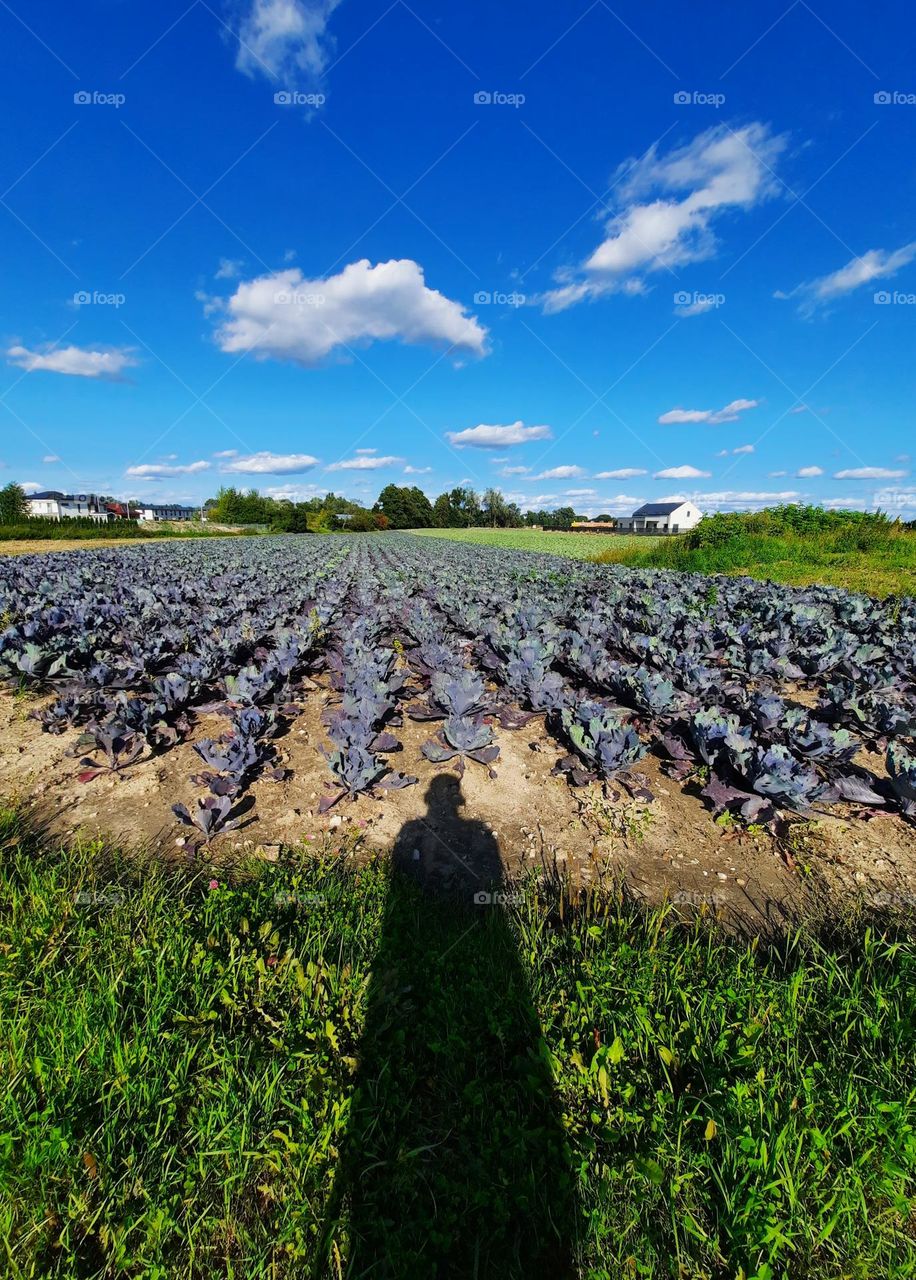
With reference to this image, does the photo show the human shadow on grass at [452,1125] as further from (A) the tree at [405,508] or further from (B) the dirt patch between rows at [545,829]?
(A) the tree at [405,508]

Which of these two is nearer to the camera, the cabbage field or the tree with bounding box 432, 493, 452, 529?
the cabbage field

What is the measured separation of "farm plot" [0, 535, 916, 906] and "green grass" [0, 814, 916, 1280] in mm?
1208

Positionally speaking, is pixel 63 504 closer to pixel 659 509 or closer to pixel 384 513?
pixel 384 513

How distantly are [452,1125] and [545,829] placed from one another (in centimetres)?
204

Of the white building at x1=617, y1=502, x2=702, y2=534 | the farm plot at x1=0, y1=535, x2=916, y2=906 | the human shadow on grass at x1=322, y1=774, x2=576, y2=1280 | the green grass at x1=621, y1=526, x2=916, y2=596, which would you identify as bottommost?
the human shadow on grass at x1=322, y1=774, x2=576, y2=1280

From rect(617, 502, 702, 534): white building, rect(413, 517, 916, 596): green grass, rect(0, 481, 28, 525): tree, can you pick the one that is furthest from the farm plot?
rect(617, 502, 702, 534): white building

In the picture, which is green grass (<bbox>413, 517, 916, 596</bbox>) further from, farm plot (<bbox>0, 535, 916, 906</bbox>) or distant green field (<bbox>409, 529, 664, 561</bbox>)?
farm plot (<bbox>0, 535, 916, 906</bbox>)

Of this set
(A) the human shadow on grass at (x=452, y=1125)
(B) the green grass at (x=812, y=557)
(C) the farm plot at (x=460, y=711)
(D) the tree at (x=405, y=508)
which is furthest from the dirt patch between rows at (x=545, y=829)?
(D) the tree at (x=405, y=508)

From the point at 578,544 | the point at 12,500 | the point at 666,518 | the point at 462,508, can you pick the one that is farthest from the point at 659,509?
the point at 12,500

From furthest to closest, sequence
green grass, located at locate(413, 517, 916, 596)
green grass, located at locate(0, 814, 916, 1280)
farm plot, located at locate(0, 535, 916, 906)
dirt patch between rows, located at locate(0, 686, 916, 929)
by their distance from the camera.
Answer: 1. green grass, located at locate(413, 517, 916, 596)
2. farm plot, located at locate(0, 535, 916, 906)
3. dirt patch between rows, located at locate(0, 686, 916, 929)
4. green grass, located at locate(0, 814, 916, 1280)

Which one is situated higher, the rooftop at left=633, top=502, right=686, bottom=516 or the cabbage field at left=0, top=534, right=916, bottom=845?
the rooftop at left=633, top=502, right=686, bottom=516

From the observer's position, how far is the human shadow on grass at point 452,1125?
1545mm

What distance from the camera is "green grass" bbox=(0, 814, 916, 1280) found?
1517 millimetres

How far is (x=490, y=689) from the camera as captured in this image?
6.48m
